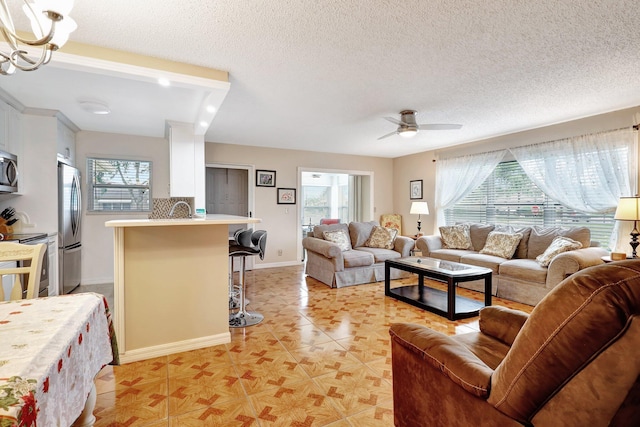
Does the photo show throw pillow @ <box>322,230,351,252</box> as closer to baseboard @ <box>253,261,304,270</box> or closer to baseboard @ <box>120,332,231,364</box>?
baseboard @ <box>253,261,304,270</box>

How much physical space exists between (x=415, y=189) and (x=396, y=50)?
4.45 meters

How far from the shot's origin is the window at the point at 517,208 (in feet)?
13.1

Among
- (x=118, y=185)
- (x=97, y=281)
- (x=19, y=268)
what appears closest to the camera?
(x=19, y=268)

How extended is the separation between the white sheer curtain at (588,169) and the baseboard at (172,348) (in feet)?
14.6

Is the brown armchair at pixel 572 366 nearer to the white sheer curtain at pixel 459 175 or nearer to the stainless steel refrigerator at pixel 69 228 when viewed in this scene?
the stainless steel refrigerator at pixel 69 228

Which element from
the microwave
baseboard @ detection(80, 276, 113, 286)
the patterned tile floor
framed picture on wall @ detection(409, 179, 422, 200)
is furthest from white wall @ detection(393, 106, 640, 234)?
the microwave

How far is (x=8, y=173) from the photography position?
123 inches

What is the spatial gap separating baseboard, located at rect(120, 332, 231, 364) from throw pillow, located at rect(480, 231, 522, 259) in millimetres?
3681

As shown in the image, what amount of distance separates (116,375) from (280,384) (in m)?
1.13

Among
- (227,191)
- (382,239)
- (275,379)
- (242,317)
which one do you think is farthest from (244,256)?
(227,191)

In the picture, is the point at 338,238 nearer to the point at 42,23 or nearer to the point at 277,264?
the point at 277,264

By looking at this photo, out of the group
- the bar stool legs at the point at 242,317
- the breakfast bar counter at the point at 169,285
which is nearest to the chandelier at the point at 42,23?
the breakfast bar counter at the point at 169,285

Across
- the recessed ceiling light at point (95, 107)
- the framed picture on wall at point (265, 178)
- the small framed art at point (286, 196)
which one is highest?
the recessed ceiling light at point (95, 107)

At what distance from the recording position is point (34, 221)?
3645mm
